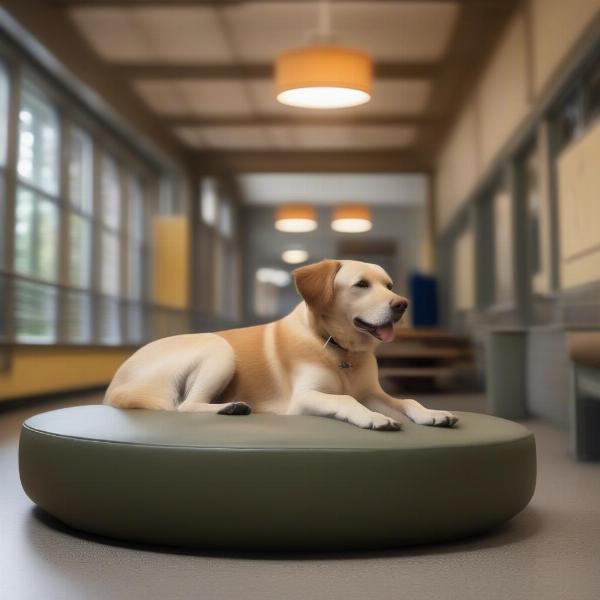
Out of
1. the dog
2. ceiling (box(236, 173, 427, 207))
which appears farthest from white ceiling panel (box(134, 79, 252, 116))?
the dog

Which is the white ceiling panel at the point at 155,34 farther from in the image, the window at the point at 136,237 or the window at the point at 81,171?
the window at the point at 136,237

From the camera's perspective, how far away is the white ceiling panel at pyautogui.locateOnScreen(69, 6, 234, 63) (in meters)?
8.10

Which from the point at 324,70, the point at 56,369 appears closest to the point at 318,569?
the point at 324,70

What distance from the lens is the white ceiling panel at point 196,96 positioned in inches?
405

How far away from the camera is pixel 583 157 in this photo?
17.4 ft

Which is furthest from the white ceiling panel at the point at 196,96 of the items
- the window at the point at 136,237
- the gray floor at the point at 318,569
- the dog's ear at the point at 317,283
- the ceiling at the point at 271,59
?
the gray floor at the point at 318,569

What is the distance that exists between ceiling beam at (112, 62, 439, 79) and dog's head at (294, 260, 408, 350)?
287 inches

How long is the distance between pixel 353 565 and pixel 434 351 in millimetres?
6408

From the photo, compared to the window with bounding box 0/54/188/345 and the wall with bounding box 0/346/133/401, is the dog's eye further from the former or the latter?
the wall with bounding box 0/346/133/401

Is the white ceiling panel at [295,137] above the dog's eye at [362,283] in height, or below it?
above

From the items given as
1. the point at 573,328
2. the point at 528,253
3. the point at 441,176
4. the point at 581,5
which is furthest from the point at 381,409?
the point at 441,176

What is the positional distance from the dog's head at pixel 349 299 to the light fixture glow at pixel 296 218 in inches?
502

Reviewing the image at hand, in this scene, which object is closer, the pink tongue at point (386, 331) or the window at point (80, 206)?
the pink tongue at point (386, 331)

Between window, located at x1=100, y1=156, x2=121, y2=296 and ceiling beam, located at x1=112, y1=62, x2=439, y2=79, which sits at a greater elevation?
ceiling beam, located at x1=112, y1=62, x2=439, y2=79
